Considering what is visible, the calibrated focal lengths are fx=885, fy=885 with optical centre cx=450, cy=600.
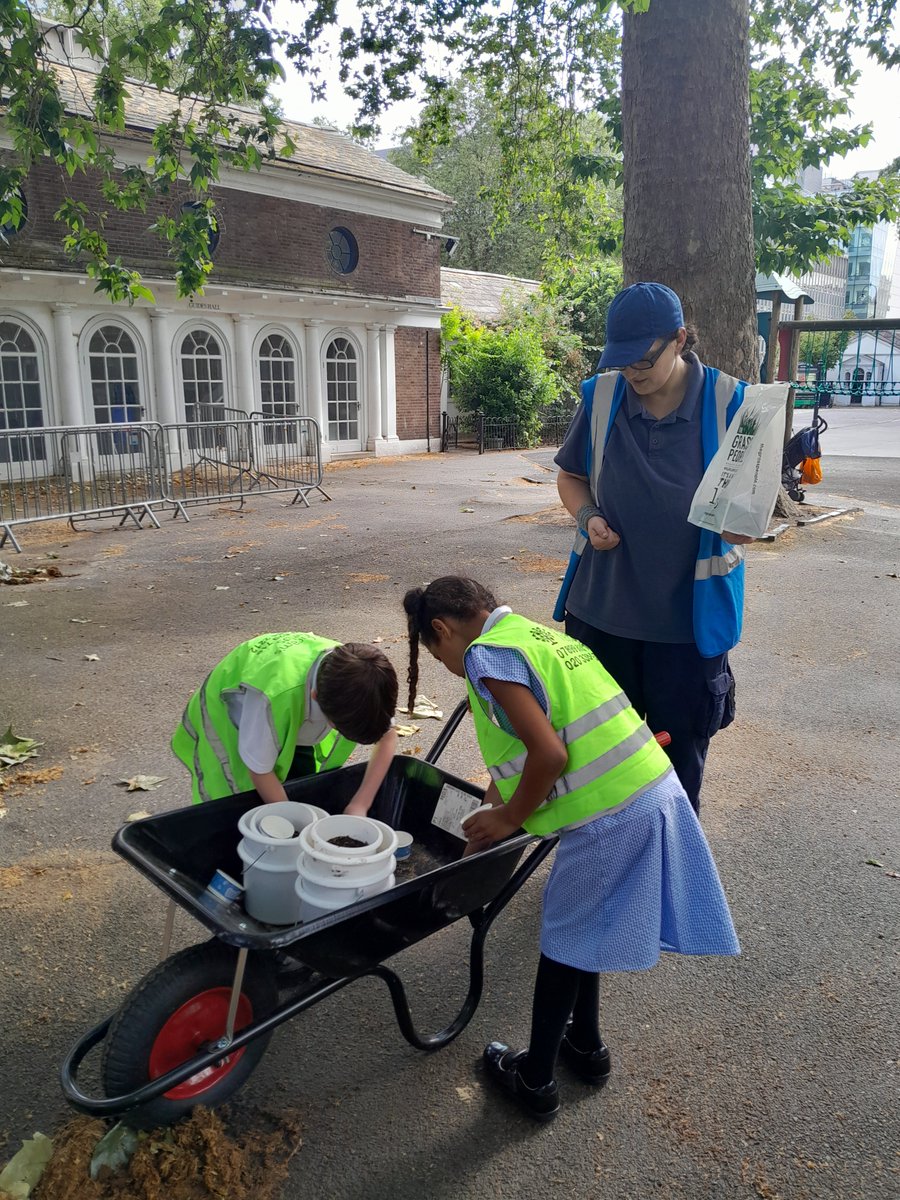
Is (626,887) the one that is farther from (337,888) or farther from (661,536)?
(661,536)

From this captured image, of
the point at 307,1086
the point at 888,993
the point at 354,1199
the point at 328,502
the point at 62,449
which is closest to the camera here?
the point at 354,1199

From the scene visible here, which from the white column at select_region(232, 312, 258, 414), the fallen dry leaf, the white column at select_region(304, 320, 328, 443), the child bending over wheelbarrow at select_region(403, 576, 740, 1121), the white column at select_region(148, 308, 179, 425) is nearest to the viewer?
the child bending over wheelbarrow at select_region(403, 576, 740, 1121)

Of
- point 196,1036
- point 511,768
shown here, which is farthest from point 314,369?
point 196,1036

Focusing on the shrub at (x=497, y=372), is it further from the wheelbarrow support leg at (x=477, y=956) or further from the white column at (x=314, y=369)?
the wheelbarrow support leg at (x=477, y=956)

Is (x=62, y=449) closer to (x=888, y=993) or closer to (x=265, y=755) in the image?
(x=265, y=755)

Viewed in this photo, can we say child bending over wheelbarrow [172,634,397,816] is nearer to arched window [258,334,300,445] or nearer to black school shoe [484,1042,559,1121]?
black school shoe [484,1042,559,1121]

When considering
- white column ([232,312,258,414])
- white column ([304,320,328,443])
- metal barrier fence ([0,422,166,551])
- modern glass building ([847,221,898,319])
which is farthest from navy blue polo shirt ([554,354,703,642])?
modern glass building ([847,221,898,319])

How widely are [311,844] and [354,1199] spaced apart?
830 millimetres

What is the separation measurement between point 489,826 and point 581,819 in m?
0.24

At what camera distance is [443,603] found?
236cm

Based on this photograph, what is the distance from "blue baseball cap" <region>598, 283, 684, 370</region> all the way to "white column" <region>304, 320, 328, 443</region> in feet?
59.2

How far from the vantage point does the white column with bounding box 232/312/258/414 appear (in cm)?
1841

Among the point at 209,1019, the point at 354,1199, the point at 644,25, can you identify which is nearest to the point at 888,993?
the point at 354,1199

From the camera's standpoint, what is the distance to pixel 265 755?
8.73 ft
